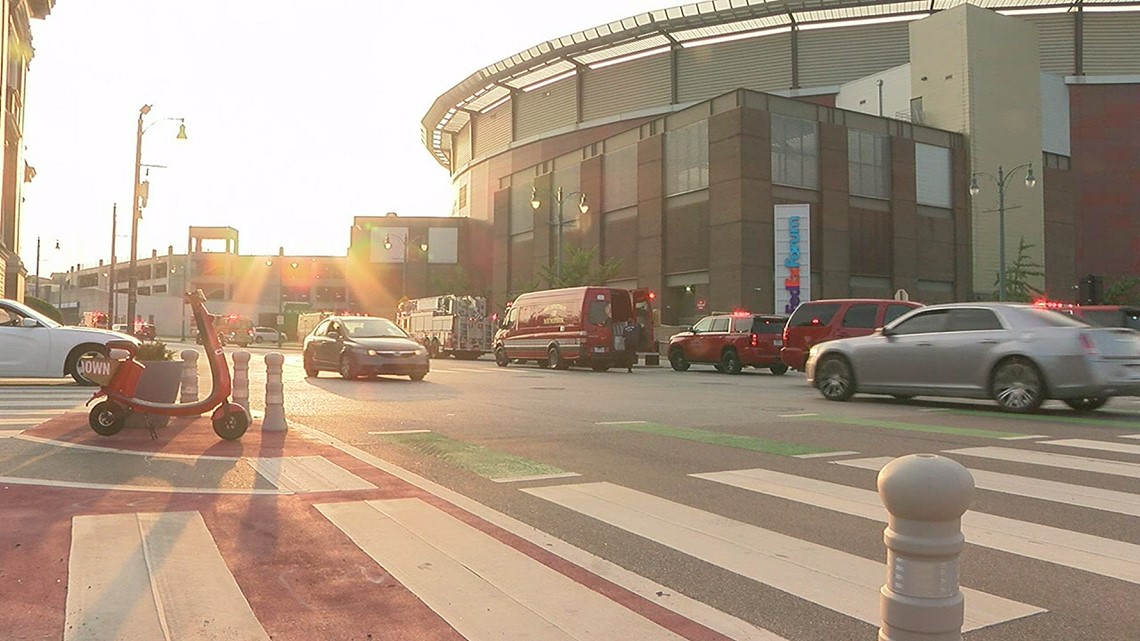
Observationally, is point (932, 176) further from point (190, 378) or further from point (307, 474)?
point (307, 474)

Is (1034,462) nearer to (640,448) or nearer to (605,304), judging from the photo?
(640,448)

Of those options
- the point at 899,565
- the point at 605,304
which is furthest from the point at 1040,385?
the point at 605,304

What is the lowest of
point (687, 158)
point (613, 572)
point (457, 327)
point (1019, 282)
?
point (613, 572)

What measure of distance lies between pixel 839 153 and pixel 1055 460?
41.3m

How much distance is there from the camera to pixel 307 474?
6.77m

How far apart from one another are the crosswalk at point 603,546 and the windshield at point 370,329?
536 inches

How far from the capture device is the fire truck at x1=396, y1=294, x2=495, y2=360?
37531mm

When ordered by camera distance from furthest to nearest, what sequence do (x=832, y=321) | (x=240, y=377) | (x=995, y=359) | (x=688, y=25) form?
1. (x=688, y=25)
2. (x=832, y=321)
3. (x=995, y=359)
4. (x=240, y=377)

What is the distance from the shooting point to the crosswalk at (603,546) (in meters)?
3.44

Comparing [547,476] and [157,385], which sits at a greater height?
[157,385]

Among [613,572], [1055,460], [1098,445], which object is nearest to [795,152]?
[1098,445]

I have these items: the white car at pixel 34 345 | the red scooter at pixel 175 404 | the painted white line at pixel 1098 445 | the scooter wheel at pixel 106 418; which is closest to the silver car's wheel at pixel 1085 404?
the painted white line at pixel 1098 445

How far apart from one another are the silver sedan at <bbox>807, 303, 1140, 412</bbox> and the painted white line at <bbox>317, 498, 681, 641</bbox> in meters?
9.45

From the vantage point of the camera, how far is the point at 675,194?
4784 cm
